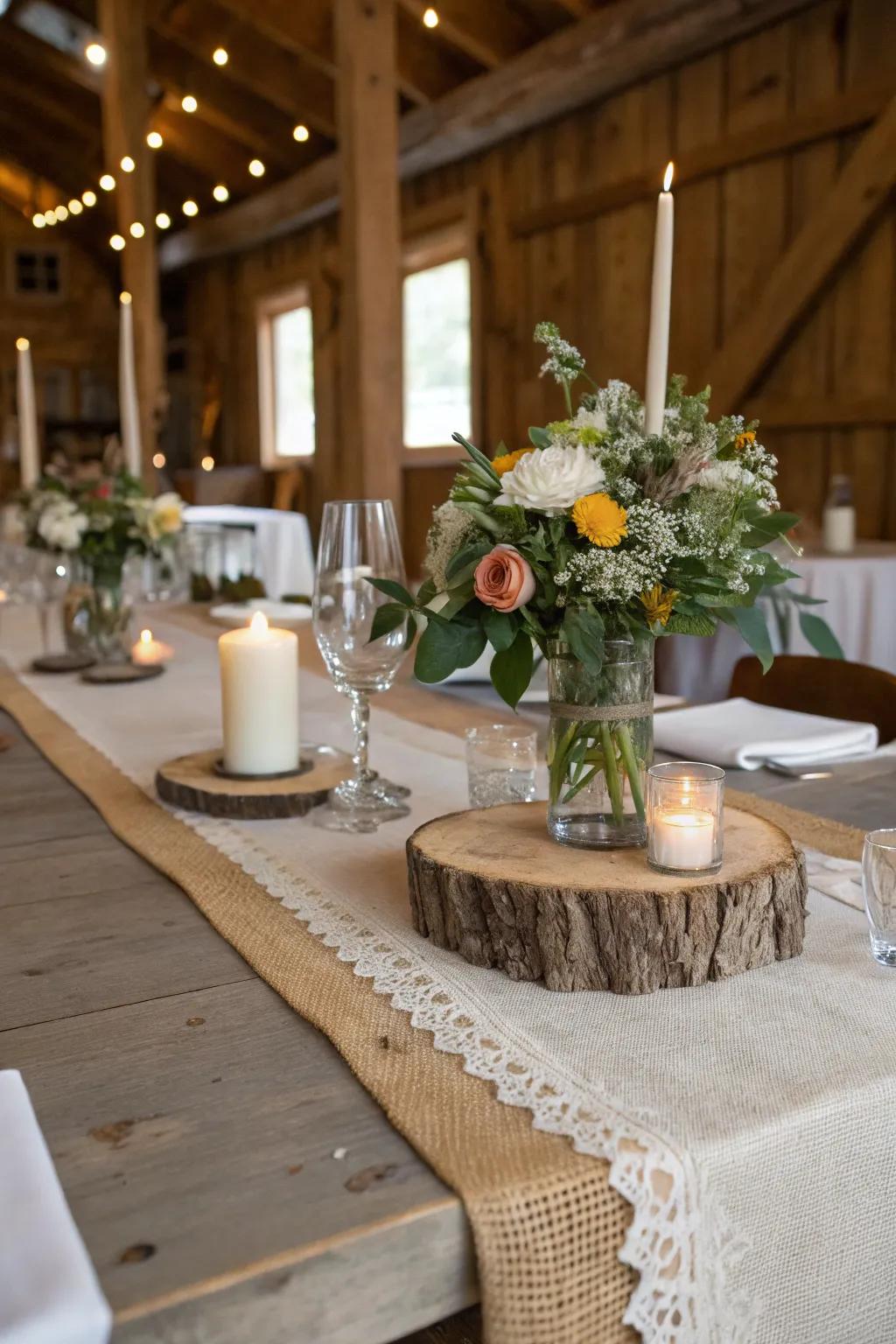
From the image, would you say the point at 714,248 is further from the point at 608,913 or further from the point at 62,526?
the point at 608,913

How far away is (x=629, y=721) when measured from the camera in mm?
813

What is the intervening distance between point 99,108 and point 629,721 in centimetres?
960

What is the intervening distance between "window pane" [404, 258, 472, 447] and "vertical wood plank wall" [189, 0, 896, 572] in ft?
1.12

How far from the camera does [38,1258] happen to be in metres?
0.47

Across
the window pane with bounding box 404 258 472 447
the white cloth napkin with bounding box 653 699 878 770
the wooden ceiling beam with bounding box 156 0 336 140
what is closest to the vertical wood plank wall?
the window pane with bounding box 404 258 472 447

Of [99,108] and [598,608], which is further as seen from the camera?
[99,108]

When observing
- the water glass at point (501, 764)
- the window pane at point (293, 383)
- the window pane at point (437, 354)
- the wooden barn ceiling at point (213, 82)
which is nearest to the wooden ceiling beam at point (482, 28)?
the wooden barn ceiling at point (213, 82)

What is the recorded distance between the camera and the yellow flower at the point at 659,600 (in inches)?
30.2

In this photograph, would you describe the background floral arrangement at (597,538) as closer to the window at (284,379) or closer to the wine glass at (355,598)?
the wine glass at (355,598)

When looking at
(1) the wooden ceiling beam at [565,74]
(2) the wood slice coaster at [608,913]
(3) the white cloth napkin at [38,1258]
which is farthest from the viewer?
(1) the wooden ceiling beam at [565,74]

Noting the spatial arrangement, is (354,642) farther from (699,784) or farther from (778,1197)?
(778,1197)

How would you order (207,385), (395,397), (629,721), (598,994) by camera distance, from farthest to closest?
(207,385) < (395,397) < (629,721) < (598,994)

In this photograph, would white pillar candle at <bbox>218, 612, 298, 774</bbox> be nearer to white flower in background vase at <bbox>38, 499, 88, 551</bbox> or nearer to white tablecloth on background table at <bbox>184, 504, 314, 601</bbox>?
white flower in background vase at <bbox>38, 499, 88, 551</bbox>

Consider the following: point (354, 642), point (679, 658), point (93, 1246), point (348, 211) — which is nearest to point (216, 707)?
point (354, 642)
